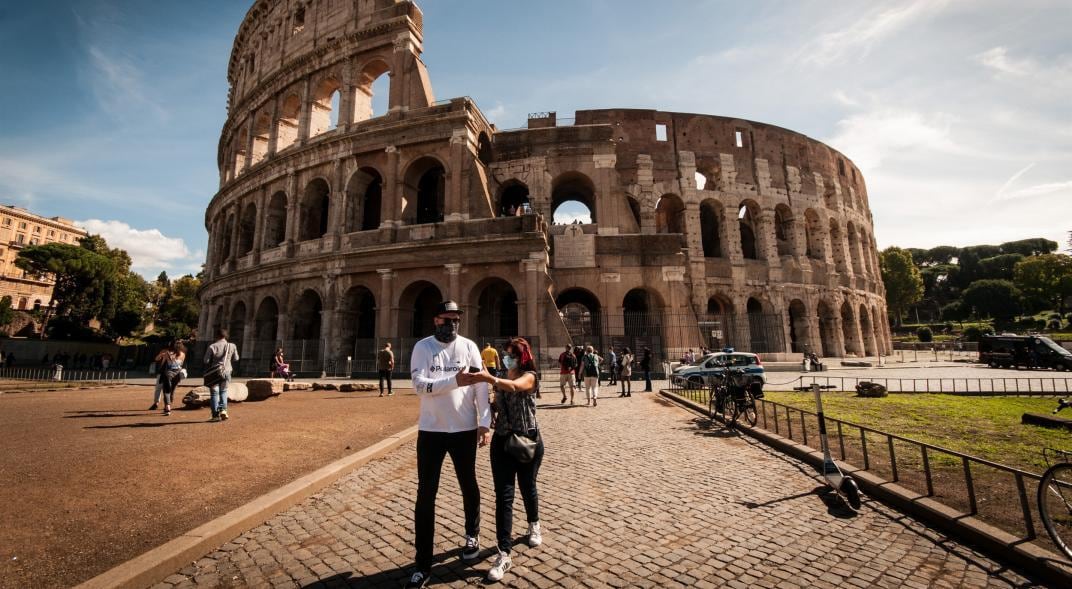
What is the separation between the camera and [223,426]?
7.02m

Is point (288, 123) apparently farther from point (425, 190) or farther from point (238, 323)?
point (238, 323)

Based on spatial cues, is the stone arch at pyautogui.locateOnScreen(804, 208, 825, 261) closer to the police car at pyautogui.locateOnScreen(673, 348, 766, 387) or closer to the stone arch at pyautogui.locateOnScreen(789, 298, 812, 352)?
the stone arch at pyautogui.locateOnScreen(789, 298, 812, 352)

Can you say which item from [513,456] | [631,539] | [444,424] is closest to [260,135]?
[444,424]

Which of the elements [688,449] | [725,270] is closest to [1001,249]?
[725,270]

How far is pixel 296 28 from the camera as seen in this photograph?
24.3m

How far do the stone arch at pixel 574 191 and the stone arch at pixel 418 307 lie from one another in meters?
7.16

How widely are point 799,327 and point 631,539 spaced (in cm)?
2579

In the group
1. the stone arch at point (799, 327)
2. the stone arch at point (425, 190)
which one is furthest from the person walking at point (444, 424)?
the stone arch at point (799, 327)

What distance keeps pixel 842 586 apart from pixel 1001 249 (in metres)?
108

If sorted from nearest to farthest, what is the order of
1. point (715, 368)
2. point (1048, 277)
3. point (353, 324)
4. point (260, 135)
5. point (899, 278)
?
1. point (715, 368)
2. point (353, 324)
3. point (260, 135)
4. point (1048, 277)
5. point (899, 278)

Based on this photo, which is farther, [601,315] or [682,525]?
[601,315]

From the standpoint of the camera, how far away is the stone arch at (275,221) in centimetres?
2226

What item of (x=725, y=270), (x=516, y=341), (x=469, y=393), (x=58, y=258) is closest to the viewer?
(x=469, y=393)

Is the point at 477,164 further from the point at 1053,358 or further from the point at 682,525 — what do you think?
the point at 1053,358
